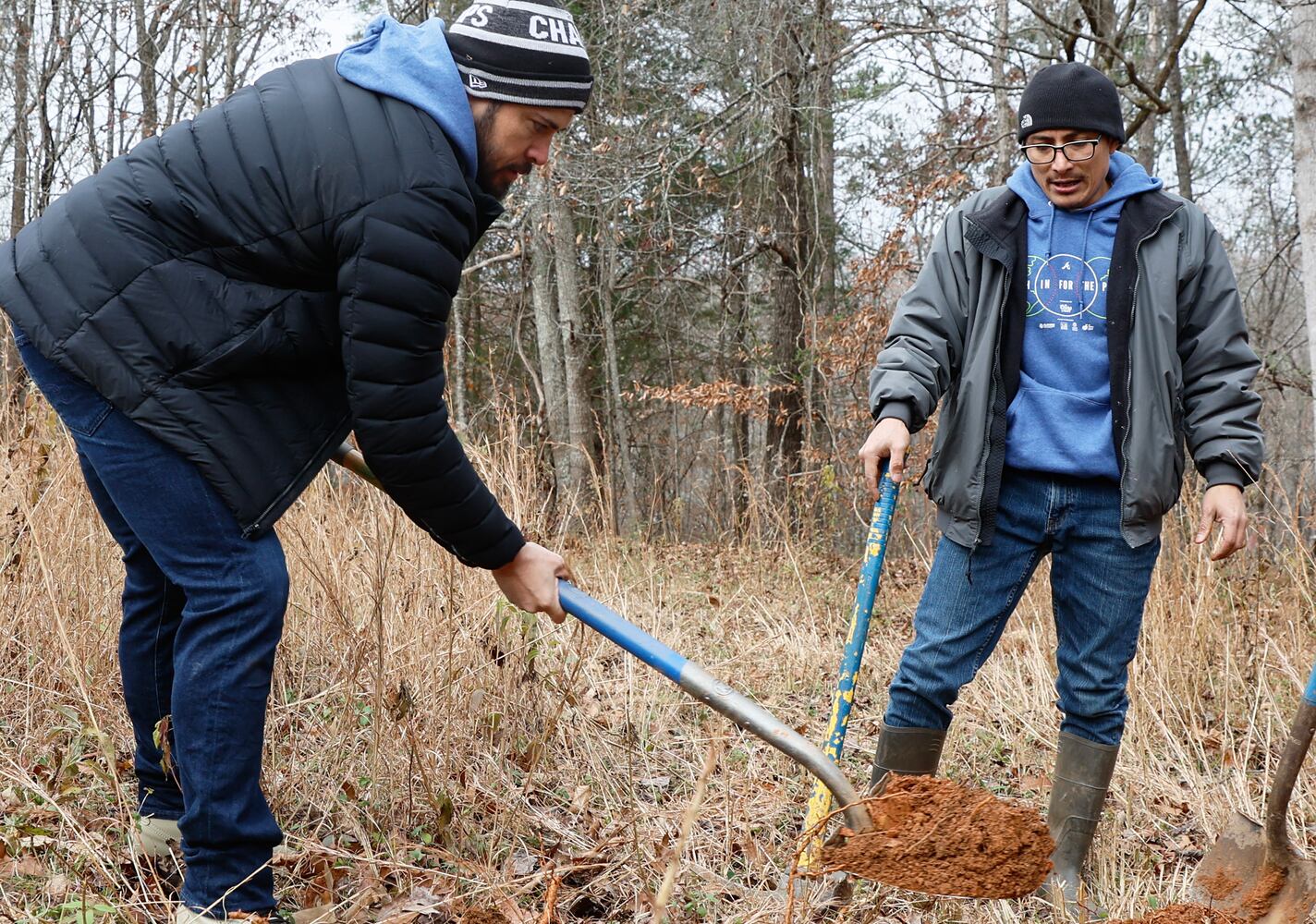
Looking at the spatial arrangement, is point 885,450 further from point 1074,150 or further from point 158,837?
point 158,837

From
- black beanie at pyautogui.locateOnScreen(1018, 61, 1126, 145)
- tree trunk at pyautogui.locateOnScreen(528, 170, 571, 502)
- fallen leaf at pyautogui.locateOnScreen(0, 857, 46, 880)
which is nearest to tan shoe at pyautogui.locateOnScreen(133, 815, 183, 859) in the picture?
fallen leaf at pyautogui.locateOnScreen(0, 857, 46, 880)

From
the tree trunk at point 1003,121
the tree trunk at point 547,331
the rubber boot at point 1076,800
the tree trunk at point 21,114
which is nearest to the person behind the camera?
the rubber boot at point 1076,800

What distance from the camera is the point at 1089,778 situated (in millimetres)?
2742

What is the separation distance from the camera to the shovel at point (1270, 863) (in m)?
2.27

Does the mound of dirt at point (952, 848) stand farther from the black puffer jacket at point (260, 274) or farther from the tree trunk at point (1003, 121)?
the tree trunk at point (1003, 121)

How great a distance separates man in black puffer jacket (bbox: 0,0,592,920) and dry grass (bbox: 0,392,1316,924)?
452mm

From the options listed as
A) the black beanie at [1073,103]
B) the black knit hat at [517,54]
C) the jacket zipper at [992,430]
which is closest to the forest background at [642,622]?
the jacket zipper at [992,430]

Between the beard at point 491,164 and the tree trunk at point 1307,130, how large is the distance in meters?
4.26

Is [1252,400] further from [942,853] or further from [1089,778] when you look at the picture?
[942,853]

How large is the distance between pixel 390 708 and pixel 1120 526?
1911 mm

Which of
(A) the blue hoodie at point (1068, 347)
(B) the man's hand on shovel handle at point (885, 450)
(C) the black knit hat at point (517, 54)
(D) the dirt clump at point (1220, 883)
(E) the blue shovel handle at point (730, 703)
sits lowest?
(D) the dirt clump at point (1220, 883)

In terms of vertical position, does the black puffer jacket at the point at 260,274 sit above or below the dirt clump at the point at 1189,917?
above

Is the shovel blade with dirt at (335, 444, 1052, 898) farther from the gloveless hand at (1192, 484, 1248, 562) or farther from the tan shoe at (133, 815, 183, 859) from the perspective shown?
the tan shoe at (133, 815, 183, 859)

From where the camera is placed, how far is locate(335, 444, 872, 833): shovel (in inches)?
81.7
